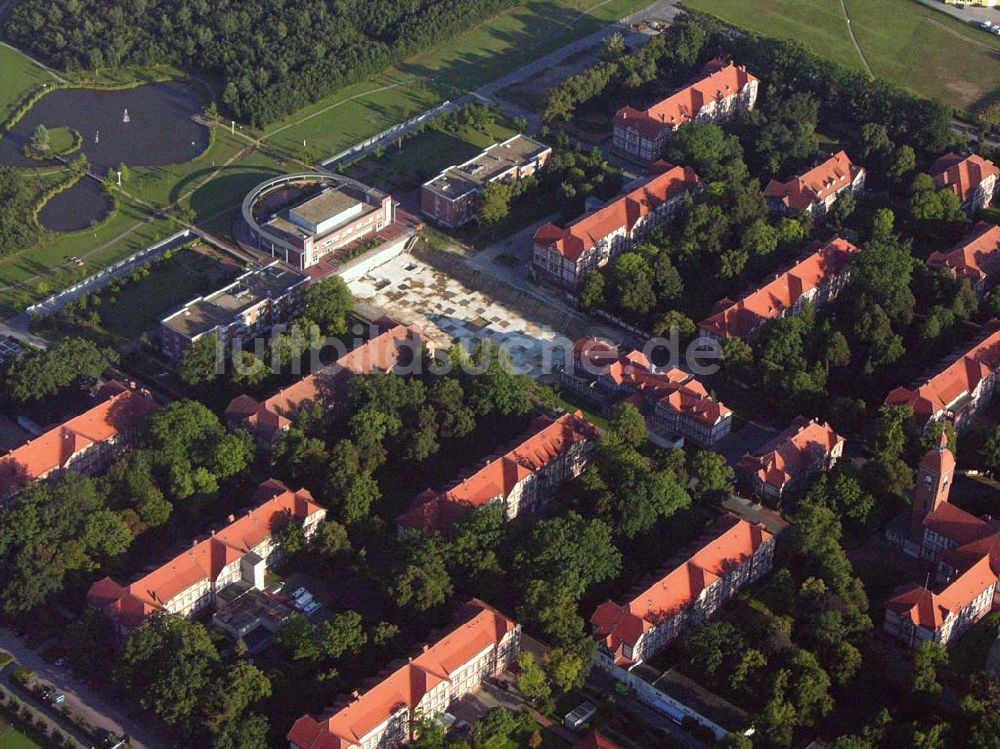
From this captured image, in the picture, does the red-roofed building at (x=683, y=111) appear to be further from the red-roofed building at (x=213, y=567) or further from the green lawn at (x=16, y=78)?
the red-roofed building at (x=213, y=567)

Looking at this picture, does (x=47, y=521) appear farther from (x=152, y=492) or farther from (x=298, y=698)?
(x=298, y=698)

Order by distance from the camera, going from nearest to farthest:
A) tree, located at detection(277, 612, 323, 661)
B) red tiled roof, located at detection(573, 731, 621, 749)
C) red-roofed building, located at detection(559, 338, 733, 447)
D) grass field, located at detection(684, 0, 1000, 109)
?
red tiled roof, located at detection(573, 731, 621, 749) → tree, located at detection(277, 612, 323, 661) → red-roofed building, located at detection(559, 338, 733, 447) → grass field, located at detection(684, 0, 1000, 109)

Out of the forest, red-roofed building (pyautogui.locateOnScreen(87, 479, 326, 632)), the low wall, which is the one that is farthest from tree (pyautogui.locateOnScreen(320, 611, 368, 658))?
the forest

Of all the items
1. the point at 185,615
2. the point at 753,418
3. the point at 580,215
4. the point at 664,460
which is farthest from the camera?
the point at 580,215

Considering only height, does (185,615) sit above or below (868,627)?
below

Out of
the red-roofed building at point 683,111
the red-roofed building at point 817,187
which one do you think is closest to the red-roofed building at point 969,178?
the red-roofed building at point 817,187

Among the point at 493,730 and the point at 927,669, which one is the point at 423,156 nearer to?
the point at 493,730

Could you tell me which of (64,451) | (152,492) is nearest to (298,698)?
(152,492)

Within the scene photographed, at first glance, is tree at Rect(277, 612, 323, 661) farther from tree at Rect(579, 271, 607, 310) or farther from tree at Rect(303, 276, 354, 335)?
tree at Rect(579, 271, 607, 310)
